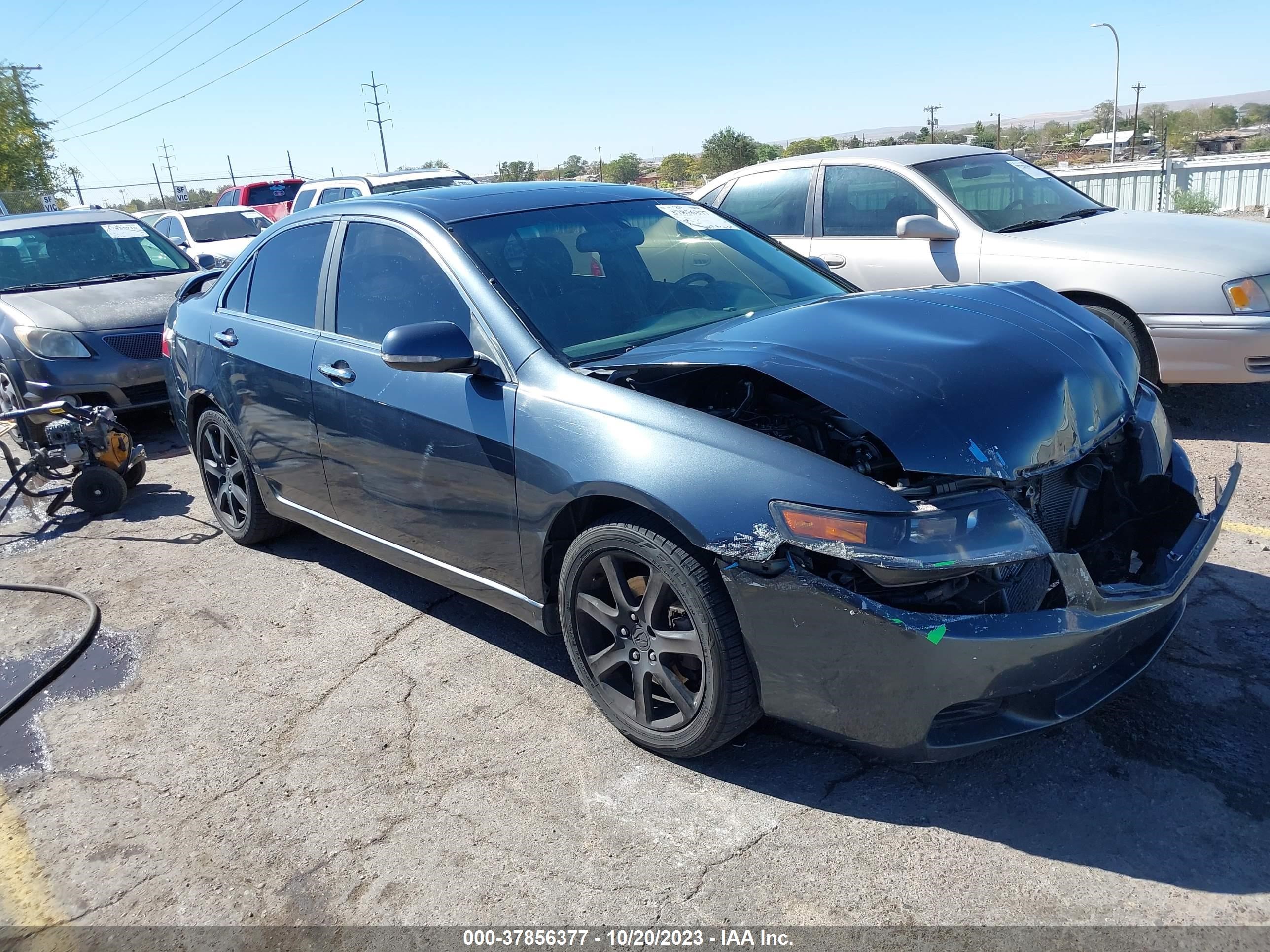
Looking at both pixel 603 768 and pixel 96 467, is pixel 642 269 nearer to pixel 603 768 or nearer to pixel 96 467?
pixel 603 768

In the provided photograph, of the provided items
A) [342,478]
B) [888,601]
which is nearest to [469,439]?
[342,478]

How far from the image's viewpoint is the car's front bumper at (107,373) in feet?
24.7

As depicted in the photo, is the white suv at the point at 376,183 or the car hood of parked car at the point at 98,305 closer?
the car hood of parked car at the point at 98,305

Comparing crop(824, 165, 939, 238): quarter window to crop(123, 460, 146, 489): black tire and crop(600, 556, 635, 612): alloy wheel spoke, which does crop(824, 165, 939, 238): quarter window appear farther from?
crop(123, 460, 146, 489): black tire

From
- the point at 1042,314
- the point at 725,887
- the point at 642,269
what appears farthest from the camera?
the point at 642,269

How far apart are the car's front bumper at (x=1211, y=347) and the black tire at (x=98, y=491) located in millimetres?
6216

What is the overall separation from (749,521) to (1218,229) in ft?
16.6

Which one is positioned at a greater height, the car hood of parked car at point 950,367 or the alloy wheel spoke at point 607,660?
the car hood of parked car at point 950,367

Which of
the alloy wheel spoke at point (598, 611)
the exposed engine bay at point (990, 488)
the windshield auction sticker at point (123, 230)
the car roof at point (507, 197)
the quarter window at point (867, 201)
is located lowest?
the alloy wheel spoke at point (598, 611)

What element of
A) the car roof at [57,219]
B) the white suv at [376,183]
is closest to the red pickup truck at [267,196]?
the white suv at [376,183]

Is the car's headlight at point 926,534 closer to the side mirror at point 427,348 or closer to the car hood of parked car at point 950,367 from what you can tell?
the car hood of parked car at point 950,367

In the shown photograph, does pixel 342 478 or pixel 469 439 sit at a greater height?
pixel 469 439

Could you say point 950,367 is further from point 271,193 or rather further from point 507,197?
point 271,193

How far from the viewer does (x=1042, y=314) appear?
11.2ft
